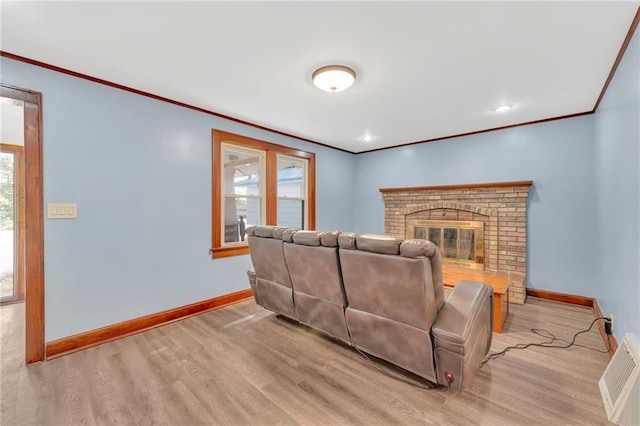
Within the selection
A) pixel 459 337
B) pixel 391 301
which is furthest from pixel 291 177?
pixel 459 337

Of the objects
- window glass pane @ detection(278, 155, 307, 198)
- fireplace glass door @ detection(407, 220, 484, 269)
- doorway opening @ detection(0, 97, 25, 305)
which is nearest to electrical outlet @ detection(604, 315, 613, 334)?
fireplace glass door @ detection(407, 220, 484, 269)

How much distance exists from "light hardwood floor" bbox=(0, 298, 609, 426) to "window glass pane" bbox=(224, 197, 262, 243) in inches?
54.7

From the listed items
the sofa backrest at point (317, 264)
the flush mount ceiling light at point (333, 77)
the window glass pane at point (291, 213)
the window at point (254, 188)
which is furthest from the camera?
the window glass pane at point (291, 213)

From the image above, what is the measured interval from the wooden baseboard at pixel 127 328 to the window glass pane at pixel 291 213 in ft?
4.73

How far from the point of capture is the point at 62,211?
2.20m

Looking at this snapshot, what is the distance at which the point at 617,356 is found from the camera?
1727 millimetres

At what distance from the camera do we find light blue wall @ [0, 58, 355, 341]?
2186mm

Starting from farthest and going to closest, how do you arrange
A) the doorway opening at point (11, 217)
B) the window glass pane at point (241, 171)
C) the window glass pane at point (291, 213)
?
1. the window glass pane at point (291, 213)
2. the window glass pane at point (241, 171)
3. the doorway opening at point (11, 217)

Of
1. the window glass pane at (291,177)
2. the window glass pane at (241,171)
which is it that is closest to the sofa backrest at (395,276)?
the window glass pane at (241,171)

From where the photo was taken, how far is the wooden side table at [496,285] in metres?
2.53

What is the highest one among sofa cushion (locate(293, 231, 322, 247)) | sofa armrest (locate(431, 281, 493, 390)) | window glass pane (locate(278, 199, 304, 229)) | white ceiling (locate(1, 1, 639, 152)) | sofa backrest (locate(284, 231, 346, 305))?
white ceiling (locate(1, 1, 639, 152))

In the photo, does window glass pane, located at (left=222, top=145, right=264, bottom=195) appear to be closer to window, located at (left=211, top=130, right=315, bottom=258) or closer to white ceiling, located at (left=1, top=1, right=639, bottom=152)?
window, located at (left=211, top=130, right=315, bottom=258)

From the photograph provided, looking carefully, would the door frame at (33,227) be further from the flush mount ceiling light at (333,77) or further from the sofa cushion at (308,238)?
the flush mount ceiling light at (333,77)

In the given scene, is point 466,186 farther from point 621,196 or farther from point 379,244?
point 379,244
